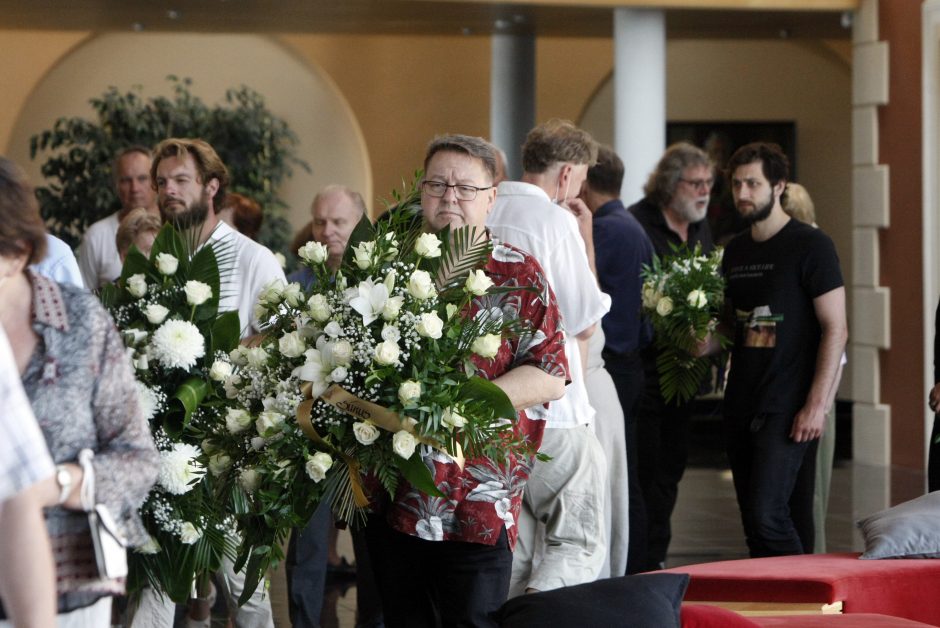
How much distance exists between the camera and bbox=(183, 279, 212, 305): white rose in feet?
12.6

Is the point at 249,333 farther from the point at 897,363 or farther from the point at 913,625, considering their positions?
the point at 897,363

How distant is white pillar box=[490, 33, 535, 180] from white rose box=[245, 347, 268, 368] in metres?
7.67

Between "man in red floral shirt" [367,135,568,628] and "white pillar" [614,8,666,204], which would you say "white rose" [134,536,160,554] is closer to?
"man in red floral shirt" [367,135,568,628]

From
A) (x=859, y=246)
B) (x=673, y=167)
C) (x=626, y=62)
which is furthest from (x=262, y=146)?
(x=673, y=167)

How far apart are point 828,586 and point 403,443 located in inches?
70.2

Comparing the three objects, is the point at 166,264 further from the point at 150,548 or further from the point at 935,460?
the point at 935,460

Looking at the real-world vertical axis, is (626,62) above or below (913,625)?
above

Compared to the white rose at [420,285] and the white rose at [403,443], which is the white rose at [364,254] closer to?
the white rose at [420,285]

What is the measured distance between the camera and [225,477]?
372 cm

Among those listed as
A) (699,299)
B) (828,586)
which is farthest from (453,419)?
(699,299)

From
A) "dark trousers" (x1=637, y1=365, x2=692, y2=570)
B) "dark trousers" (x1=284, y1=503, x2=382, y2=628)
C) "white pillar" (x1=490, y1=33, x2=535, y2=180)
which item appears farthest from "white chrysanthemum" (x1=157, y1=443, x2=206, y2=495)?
"white pillar" (x1=490, y1=33, x2=535, y2=180)

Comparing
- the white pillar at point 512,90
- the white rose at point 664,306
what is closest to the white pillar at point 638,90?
the white pillar at point 512,90

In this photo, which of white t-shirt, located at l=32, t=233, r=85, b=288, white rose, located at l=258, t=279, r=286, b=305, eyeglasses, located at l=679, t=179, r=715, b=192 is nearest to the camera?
white rose, located at l=258, t=279, r=286, b=305

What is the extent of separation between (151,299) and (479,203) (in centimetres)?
96
